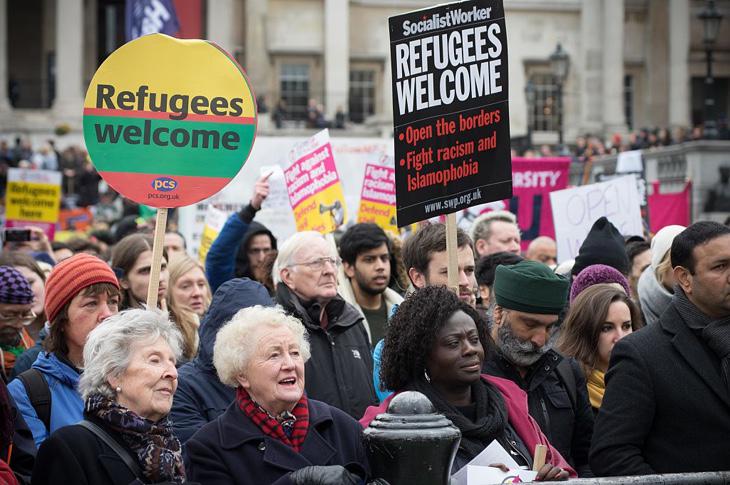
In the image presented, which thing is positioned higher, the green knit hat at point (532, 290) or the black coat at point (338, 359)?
the green knit hat at point (532, 290)

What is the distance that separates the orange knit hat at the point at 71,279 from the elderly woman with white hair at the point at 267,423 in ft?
2.92

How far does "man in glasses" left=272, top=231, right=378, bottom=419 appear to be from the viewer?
6.36 metres

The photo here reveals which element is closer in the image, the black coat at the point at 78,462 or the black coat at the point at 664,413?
the black coat at the point at 78,462

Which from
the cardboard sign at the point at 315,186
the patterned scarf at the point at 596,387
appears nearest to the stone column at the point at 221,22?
the cardboard sign at the point at 315,186

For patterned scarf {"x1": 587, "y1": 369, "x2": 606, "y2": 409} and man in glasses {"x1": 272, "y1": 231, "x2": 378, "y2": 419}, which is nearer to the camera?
patterned scarf {"x1": 587, "y1": 369, "x2": 606, "y2": 409}

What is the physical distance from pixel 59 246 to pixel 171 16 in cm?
2452

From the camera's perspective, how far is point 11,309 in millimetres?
6426

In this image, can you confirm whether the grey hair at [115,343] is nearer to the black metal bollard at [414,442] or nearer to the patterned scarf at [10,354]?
the black metal bollard at [414,442]

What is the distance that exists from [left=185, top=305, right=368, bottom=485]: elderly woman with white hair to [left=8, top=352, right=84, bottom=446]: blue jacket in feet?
2.37

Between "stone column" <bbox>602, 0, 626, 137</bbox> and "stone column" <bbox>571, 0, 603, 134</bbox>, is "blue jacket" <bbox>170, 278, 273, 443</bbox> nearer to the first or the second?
"stone column" <bbox>602, 0, 626, 137</bbox>

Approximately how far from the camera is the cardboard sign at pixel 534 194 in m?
14.3

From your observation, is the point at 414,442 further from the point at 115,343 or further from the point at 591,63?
A: the point at 591,63

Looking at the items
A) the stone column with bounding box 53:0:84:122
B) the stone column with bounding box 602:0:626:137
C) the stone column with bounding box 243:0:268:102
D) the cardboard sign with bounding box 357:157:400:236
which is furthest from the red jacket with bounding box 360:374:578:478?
the stone column with bounding box 602:0:626:137

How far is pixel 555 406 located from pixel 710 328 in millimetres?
801
